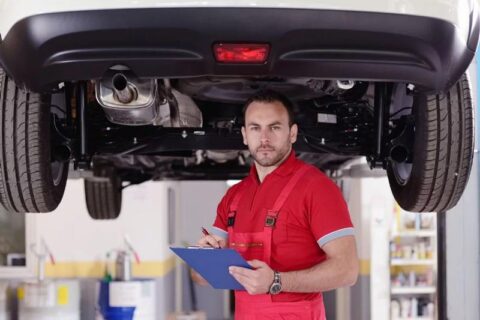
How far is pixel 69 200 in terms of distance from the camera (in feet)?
22.5

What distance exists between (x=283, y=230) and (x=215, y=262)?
241 mm

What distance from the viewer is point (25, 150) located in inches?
83.1

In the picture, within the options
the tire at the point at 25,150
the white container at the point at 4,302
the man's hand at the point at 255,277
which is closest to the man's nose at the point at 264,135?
the man's hand at the point at 255,277

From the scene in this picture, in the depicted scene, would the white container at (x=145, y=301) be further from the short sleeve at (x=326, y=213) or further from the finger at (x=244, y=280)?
the finger at (x=244, y=280)

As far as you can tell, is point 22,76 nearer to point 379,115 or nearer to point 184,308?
point 379,115

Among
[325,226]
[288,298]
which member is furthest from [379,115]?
[288,298]

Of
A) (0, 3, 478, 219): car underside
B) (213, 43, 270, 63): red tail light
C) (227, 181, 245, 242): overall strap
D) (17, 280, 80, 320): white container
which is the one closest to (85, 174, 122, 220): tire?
(0, 3, 478, 219): car underside

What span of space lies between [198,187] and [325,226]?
26.8 feet

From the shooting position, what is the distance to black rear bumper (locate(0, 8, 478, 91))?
1639mm

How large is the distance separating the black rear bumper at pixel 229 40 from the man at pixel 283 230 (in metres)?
0.38

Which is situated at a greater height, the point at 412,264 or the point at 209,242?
the point at 209,242

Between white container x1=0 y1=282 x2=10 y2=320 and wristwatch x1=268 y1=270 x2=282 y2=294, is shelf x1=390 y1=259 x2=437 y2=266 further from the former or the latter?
wristwatch x1=268 y1=270 x2=282 y2=294

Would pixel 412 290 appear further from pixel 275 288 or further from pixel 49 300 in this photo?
pixel 275 288

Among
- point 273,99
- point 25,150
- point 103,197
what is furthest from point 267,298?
point 103,197
